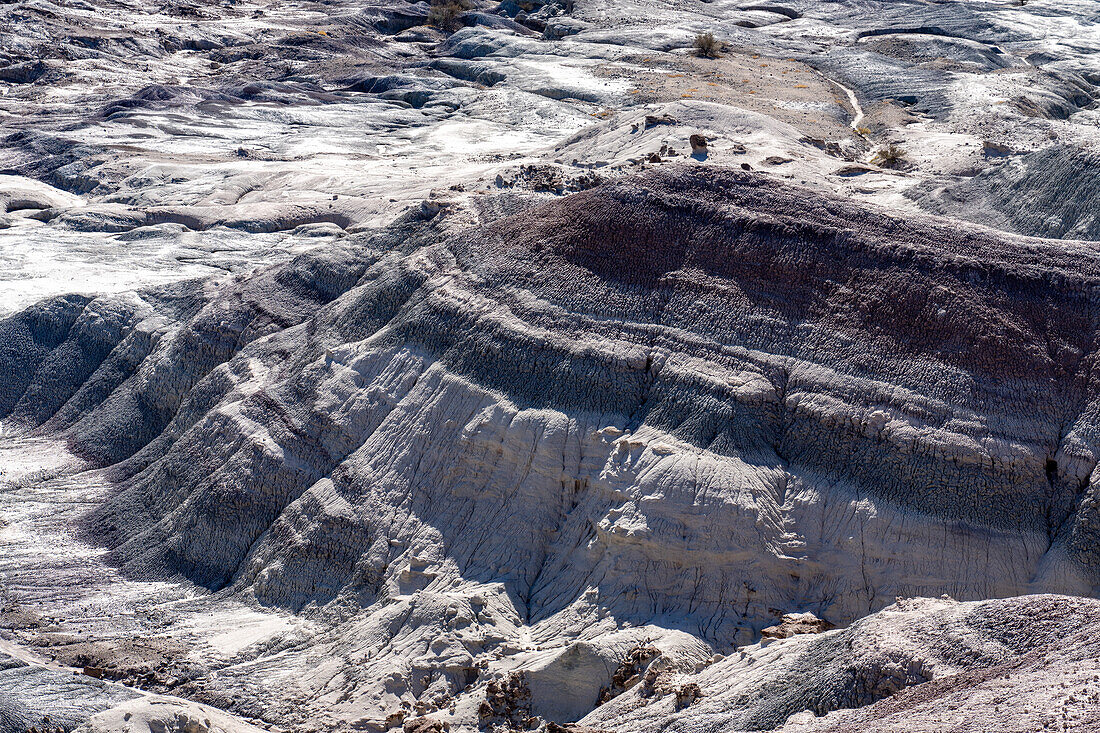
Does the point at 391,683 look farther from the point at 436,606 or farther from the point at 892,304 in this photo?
the point at 892,304

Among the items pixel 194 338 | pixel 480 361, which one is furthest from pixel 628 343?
pixel 194 338

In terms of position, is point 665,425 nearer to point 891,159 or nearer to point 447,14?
point 891,159

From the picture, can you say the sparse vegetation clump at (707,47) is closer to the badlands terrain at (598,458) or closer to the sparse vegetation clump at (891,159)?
the badlands terrain at (598,458)

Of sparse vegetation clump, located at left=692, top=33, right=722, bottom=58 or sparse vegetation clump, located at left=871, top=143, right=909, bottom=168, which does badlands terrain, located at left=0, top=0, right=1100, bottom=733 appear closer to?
sparse vegetation clump, located at left=871, top=143, right=909, bottom=168

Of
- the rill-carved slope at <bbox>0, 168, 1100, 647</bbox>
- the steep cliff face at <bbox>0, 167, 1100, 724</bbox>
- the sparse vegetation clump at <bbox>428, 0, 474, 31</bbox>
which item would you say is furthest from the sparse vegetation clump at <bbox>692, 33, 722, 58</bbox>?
the rill-carved slope at <bbox>0, 168, 1100, 647</bbox>

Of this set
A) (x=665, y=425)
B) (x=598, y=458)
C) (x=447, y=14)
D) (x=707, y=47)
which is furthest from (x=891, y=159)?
(x=447, y=14)

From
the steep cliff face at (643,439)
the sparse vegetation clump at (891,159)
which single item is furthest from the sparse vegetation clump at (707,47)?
the steep cliff face at (643,439)
